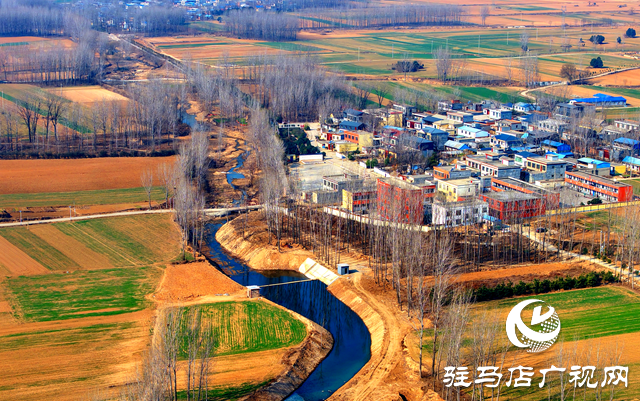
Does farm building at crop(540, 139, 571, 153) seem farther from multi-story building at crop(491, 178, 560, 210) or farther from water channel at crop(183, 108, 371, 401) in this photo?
water channel at crop(183, 108, 371, 401)

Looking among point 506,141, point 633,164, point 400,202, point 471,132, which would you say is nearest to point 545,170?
point 633,164

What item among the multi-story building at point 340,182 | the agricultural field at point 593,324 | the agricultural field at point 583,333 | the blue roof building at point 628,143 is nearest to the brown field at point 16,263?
the multi-story building at point 340,182

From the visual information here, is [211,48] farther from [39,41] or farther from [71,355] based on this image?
[71,355]

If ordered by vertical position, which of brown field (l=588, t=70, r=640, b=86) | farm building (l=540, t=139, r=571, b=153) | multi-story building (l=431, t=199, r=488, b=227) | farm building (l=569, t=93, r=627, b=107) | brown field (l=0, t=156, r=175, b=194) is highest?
brown field (l=588, t=70, r=640, b=86)

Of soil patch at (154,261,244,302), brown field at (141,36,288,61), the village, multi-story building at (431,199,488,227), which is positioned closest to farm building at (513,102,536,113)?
the village

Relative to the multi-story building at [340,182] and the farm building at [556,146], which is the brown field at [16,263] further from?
the farm building at [556,146]

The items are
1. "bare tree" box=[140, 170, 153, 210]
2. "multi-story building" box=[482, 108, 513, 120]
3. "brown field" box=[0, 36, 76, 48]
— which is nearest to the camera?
"bare tree" box=[140, 170, 153, 210]

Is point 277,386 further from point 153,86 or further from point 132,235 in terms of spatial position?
point 153,86
